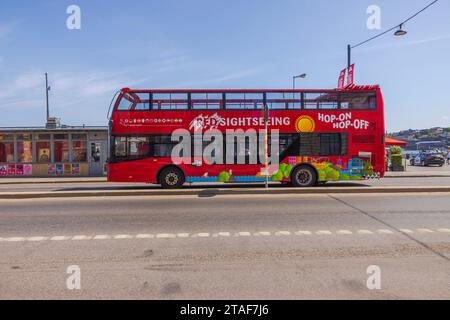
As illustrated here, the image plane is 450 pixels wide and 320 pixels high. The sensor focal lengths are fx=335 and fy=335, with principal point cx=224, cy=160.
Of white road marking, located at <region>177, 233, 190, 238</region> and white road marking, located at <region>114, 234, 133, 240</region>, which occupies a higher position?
white road marking, located at <region>177, 233, 190, 238</region>

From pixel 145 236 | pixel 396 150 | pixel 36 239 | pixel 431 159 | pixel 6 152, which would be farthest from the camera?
pixel 431 159

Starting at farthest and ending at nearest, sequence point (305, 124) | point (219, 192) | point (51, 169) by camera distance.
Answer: point (51, 169) → point (305, 124) → point (219, 192)

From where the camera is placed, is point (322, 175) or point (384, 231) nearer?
point (384, 231)

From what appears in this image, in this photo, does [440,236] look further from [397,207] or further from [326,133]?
[326,133]

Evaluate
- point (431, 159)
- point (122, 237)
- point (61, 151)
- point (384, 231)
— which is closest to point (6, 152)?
point (61, 151)

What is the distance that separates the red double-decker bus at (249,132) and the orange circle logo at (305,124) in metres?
0.04

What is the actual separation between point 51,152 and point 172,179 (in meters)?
15.4

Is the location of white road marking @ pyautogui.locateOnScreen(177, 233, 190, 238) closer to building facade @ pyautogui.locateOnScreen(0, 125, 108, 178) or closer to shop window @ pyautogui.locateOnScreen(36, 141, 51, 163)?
building facade @ pyautogui.locateOnScreen(0, 125, 108, 178)

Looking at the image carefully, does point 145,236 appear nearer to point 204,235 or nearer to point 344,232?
point 204,235

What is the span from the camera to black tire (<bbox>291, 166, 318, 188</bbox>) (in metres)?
13.7

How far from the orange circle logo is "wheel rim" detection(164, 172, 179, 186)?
538 centimetres

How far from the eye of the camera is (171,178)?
538 inches

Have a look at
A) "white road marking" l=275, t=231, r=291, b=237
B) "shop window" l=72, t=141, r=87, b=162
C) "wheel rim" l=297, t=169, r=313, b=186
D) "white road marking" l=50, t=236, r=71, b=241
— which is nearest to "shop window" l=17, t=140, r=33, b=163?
"shop window" l=72, t=141, r=87, b=162
